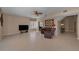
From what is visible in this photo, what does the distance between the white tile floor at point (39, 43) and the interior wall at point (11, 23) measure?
0.48ft

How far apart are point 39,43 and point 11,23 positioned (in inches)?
33.8

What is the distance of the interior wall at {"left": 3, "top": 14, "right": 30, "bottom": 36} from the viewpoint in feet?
9.62

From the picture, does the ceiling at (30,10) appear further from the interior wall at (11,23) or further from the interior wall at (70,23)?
the interior wall at (70,23)

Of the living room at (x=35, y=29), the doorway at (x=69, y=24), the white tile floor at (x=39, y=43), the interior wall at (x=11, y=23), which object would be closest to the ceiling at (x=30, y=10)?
the living room at (x=35, y=29)

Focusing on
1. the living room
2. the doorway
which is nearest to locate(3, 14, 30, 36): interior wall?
the living room

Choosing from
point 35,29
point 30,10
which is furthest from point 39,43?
point 30,10

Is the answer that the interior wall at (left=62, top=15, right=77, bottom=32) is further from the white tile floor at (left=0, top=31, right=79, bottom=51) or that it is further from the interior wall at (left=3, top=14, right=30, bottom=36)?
the interior wall at (left=3, top=14, right=30, bottom=36)

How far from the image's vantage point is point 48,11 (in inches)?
116

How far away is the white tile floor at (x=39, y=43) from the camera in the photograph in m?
2.87

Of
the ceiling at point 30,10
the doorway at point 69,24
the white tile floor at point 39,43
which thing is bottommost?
the white tile floor at point 39,43

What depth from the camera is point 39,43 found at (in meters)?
2.94
